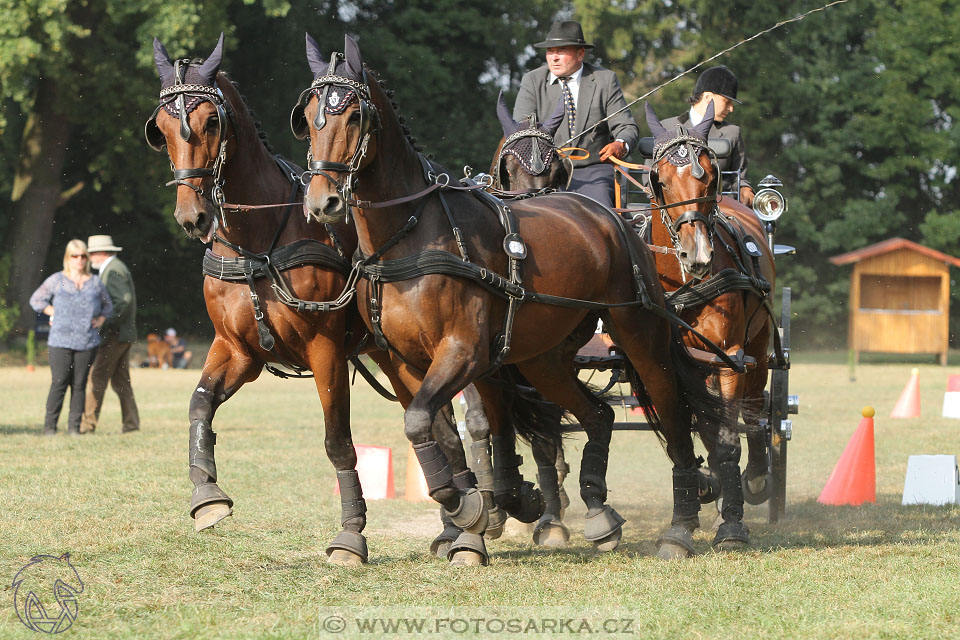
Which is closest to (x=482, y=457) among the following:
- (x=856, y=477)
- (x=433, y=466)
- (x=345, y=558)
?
(x=345, y=558)

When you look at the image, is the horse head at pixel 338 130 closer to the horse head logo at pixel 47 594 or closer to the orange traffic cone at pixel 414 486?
the horse head logo at pixel 47 594

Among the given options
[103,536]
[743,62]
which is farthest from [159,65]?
[743,62]

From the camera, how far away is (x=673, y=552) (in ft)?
20.0

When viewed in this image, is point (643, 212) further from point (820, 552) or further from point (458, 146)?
point (458, 146)

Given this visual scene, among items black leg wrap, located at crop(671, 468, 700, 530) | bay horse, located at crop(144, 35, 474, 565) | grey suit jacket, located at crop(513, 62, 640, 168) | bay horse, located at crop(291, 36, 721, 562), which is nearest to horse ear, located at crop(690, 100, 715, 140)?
bay horse, located at crop(291, 36, 721, 562)

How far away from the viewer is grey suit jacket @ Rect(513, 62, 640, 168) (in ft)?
24.3

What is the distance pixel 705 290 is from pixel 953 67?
29.4m

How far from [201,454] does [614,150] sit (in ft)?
10.3

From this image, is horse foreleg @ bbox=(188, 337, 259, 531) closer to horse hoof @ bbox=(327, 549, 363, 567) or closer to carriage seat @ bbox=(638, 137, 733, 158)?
horse hoof @ bbox=(327, 549, 363, 567)

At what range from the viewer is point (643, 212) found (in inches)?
289

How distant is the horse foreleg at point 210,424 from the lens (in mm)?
5277

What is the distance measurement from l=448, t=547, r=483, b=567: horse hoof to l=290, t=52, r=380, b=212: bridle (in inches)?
75.6

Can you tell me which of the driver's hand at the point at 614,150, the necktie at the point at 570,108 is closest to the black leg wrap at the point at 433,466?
the driver's hand at the point at 614,150

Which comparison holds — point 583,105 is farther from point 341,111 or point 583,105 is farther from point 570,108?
point 341,111
